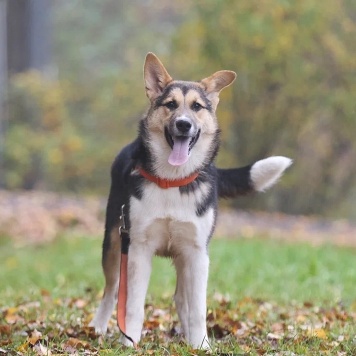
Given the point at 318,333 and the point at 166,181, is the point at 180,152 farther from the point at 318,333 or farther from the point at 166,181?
the point at 318,333

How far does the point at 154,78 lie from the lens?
210 inches

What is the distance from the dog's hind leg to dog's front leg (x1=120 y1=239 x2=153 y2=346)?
1.46ft

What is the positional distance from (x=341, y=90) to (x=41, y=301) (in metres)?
12.2

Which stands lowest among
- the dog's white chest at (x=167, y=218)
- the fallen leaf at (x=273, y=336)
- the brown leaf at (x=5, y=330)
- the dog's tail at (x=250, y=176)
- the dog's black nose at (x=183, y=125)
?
the brown leaf at (x=5, y=330)

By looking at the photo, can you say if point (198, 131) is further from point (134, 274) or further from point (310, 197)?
point (310, 197)

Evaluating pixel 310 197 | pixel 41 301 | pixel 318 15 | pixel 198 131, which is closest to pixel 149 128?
pixel 198 131

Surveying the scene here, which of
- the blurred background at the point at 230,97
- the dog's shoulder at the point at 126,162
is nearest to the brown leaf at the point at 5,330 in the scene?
the dog's shoulder at the point at 126,162

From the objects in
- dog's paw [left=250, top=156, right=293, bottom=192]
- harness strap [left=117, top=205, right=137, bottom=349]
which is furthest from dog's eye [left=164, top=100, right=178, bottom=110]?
dog's paw [left=250, top=156, right=293, bottom=192]

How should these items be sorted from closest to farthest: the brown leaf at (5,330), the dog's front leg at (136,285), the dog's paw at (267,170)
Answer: the dog's front leg at (136,285)
the brown leaf at (5,330)
the dog's paw at (267,170)

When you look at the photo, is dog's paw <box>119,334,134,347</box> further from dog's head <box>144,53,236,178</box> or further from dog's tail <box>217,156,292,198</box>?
dog's tail <box>217,156,292,198</box>

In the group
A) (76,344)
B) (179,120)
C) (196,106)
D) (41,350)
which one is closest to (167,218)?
(179,120)

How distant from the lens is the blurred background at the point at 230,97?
57.6ft

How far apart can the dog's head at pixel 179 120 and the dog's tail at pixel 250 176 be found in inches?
21.2

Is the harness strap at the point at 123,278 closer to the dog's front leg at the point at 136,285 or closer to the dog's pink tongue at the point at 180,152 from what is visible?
the dog's front leg at the point at 136,285
